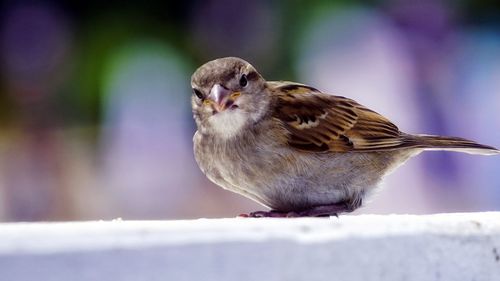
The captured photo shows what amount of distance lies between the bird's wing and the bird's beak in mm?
92

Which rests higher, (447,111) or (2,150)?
(447,111)

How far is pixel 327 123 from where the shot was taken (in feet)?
6.79

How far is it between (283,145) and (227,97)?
0.13 m

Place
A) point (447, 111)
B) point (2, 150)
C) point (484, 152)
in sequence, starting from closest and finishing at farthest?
1. point (484, 152)
2. point (2, 150)
3. point (447, 111)

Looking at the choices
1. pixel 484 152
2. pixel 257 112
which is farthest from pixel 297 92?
pixel 484 152

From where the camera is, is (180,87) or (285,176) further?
(180,87)

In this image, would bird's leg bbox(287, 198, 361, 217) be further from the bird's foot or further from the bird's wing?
the bird's wing

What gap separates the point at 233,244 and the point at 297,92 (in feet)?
3.42

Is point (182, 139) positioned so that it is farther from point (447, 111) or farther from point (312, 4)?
point (447, 111)

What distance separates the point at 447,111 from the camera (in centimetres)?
351

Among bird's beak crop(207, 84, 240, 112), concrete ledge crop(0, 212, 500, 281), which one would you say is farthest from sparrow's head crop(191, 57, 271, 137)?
concrete ledge crop(0, 212, 500, 281)

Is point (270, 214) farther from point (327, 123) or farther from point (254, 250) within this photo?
point (254, 250)

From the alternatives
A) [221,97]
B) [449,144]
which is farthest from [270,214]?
[449,144]

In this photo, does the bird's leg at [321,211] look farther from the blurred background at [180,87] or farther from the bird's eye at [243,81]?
the blurred background at [180,87]
